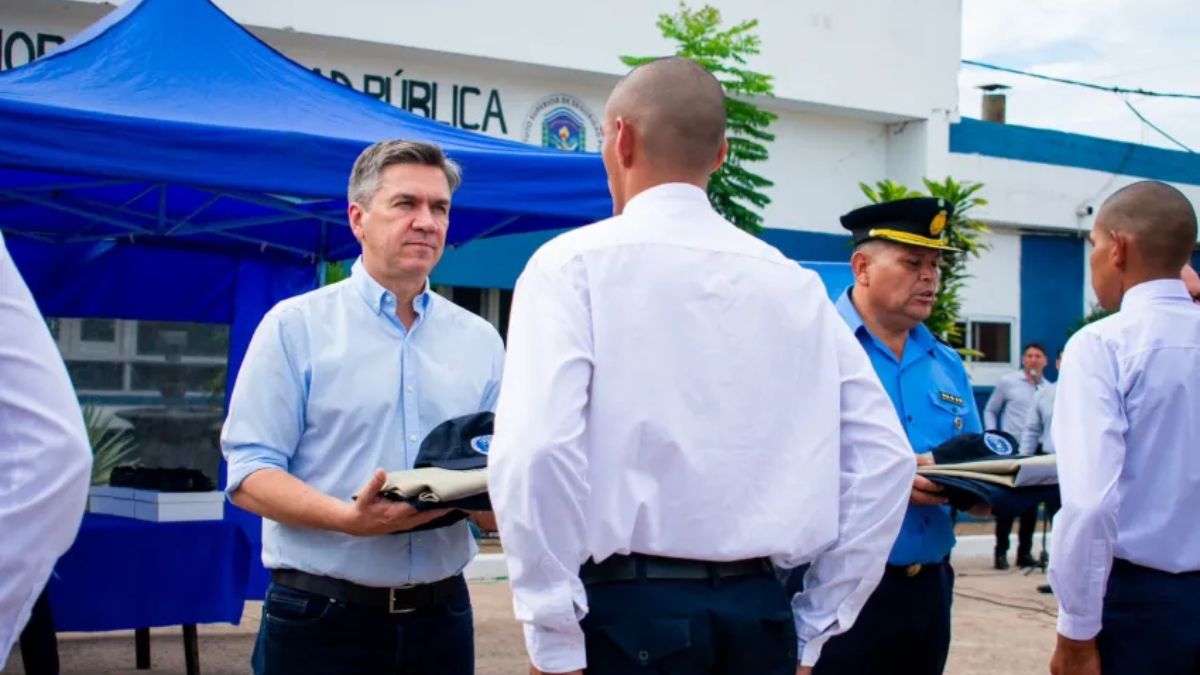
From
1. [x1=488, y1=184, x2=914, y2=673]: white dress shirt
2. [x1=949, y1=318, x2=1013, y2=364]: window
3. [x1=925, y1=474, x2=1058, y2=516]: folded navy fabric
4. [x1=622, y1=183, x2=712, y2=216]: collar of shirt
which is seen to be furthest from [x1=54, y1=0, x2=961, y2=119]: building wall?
[x1=488, y1=184, x2=914, y2=673]: white dress shirt

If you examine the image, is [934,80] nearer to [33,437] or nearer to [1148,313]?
[1148,313]

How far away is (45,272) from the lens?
6953 millimetres

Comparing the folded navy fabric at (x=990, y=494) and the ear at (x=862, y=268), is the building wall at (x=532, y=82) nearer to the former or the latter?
the ear at (x=862, y=268)

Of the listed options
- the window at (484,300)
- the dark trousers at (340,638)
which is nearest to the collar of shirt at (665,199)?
the dark trousers at (340,638)

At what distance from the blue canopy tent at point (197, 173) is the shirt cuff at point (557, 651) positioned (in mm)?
3351

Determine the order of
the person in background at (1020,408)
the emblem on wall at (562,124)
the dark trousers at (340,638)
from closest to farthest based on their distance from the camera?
the dark trousers at (340,638)
the person in background at (1020,408)
the emblem on wall at (562,124)

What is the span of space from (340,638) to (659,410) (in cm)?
122

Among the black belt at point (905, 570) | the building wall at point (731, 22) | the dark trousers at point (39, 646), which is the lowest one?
the dark trousers at point (39, 646)

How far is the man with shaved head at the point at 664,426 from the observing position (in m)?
2.33

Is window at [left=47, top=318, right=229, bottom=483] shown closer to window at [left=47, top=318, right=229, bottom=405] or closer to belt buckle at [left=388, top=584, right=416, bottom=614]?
window at [left=47, top=318, right=229, bottom=405]

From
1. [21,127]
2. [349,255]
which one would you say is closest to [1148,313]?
[21,127]

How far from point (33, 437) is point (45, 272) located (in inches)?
214

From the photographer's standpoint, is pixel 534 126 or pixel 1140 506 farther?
pixel 534 126

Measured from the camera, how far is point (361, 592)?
3.26m
